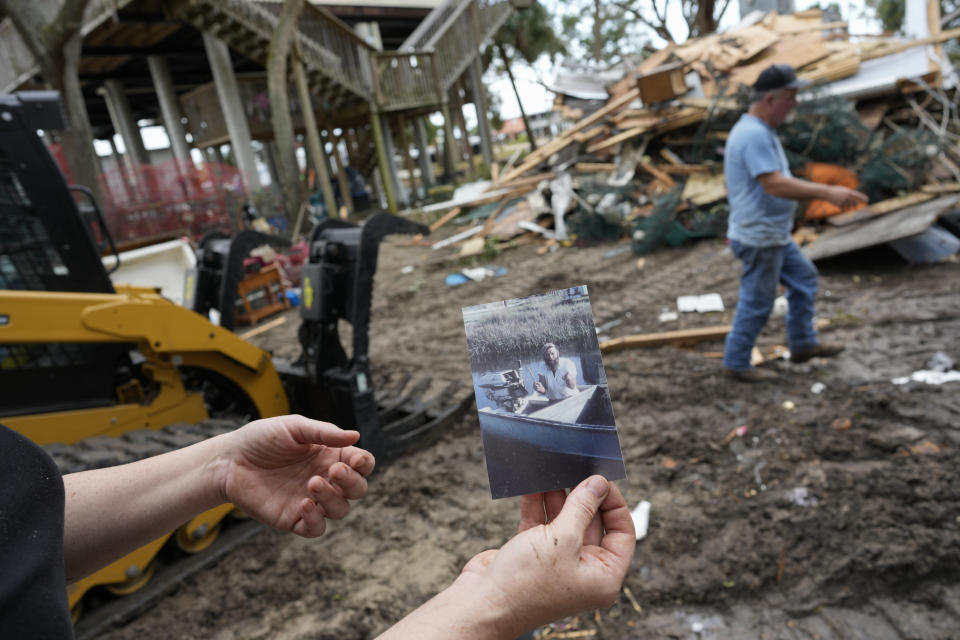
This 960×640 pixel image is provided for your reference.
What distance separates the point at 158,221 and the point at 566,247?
7419mm

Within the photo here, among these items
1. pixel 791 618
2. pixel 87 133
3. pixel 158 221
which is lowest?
pixel 791 618

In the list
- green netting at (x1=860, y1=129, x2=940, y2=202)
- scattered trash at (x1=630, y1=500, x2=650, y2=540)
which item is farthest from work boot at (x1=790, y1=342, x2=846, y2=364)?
green netting at (x1=860, y1=129, x2=940, y2=202)

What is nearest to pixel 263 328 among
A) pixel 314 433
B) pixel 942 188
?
pixel 314 433

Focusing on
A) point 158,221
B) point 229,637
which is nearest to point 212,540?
point 229,637

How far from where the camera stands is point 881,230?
231 inches

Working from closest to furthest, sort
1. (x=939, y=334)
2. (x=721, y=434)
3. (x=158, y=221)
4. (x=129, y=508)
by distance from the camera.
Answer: (x=129, y=508) < (x=721, y=434) < (x=939, y=334) < (x=158, y=221)

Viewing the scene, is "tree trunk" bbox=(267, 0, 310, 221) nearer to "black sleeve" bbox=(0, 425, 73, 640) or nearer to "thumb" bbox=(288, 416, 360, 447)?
"thumb" bbox=(288, 416, 360, 447)

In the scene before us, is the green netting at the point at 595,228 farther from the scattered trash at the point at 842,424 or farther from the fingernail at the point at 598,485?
the fingernail at the point at 598,485

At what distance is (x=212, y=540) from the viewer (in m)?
3.28

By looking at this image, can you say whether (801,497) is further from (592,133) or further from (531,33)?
(531,33)

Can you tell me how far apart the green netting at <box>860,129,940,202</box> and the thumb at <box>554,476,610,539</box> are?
7.04m

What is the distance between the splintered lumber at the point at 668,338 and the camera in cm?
501

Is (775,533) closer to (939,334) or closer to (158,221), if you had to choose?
(939,334)

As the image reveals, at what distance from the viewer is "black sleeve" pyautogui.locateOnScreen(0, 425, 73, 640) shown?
0.71 m
